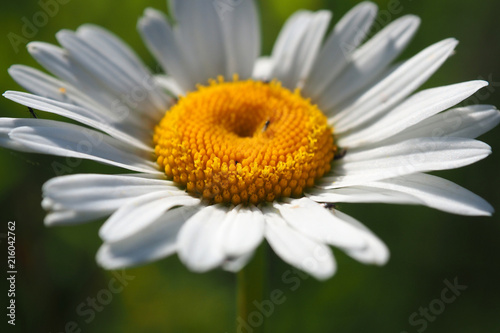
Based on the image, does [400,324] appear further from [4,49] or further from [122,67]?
[4,49]

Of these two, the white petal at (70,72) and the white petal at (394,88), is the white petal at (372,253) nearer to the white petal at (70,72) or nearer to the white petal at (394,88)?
the white petal at (394,88)

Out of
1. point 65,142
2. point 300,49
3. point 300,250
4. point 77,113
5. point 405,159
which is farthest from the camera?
point 300,49

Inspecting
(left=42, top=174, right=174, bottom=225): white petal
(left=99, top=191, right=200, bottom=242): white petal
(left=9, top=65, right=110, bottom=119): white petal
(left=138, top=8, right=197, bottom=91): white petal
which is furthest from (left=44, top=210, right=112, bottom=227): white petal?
(left=138, top=8, right=197, bottom=91): white petal

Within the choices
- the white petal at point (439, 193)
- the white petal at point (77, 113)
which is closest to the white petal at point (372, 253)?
the white petal at point (439, 193)

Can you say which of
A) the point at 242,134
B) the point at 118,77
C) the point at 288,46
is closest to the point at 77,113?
the point at 118,77

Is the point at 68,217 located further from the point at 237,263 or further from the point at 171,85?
the point at 171,85

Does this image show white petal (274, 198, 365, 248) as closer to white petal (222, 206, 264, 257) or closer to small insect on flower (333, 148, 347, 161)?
white petal (222, 206, 264, 257)
